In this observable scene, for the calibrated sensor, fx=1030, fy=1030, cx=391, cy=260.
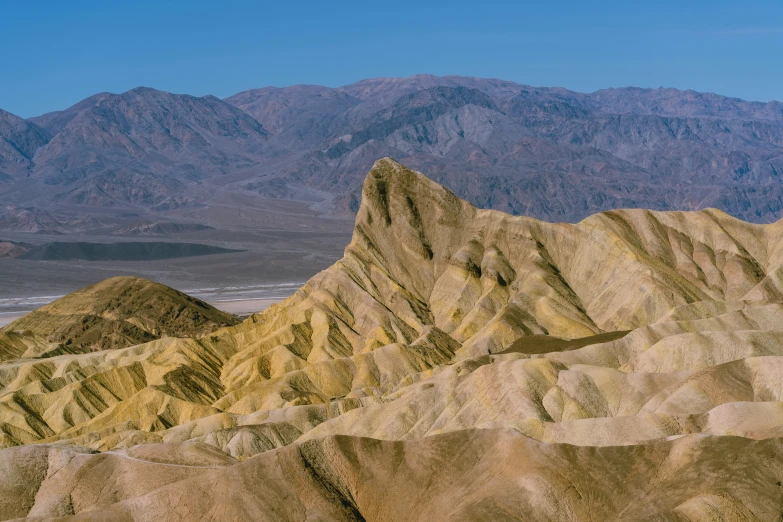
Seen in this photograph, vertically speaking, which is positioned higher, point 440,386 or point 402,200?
point 402,200

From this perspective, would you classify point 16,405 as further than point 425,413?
Yes

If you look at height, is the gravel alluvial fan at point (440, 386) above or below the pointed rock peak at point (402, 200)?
below

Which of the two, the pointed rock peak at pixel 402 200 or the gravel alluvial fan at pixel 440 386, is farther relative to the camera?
the pointed rock peak at pixel 402 200

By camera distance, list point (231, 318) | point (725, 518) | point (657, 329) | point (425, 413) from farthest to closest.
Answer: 1. point (231, 318)
2. point (657, 329)
3. point (425, 413)
4. point (725, 518)

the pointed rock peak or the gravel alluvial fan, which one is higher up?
the pointed rock peak

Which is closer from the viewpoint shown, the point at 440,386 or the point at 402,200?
the point at 440,386

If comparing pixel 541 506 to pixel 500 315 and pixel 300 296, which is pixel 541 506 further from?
pixel 300 296

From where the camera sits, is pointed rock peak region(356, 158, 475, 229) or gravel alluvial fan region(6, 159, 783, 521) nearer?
gravel alluvial fan region(6, 159, 783, 521)

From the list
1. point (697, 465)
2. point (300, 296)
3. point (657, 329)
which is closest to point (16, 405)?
point (300, 296)
